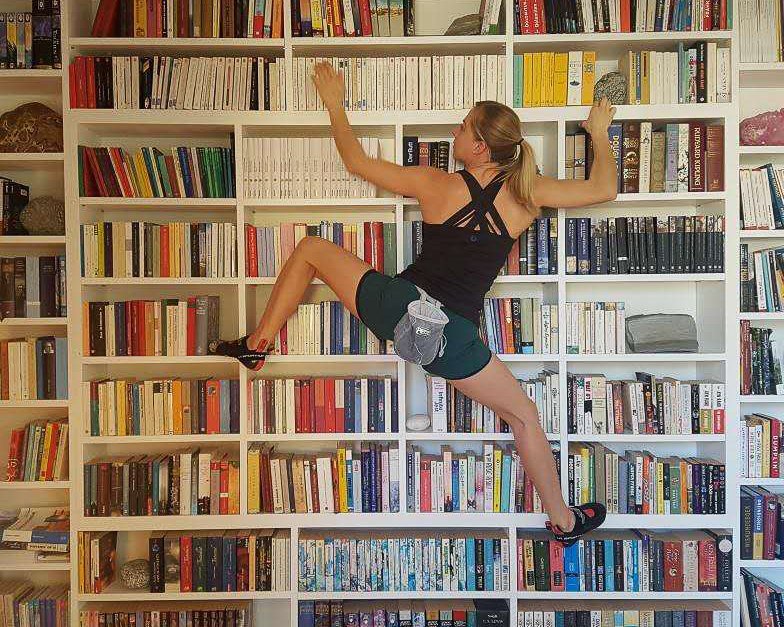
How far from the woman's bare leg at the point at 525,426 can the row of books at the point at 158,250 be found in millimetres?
1089

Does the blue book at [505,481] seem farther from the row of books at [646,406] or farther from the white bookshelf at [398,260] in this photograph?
the row of books at [646,406]

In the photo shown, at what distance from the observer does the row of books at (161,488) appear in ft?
8.49

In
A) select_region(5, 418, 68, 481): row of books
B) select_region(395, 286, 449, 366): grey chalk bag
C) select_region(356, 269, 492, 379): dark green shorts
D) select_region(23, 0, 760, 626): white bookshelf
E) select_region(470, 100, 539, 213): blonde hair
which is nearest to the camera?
select_region(395, 286, 449, 366): grey chalk bag

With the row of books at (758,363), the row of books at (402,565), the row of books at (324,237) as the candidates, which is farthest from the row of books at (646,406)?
the row of books at (324,237)

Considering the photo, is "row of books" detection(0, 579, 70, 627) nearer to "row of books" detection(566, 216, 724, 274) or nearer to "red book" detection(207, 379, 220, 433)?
"red book" detection(207, 379, 220, 433)

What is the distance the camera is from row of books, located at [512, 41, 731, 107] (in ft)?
8.30

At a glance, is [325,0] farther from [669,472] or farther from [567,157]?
[669,472]

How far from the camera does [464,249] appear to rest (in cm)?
231

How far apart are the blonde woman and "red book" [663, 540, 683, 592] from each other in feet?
1.24

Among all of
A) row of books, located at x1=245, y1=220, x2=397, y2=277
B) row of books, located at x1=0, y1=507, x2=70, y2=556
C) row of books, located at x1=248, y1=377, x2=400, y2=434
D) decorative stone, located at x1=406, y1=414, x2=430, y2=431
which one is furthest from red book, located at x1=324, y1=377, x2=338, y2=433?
row of books, located at x1=0, y1=507, x2=70, y2=556

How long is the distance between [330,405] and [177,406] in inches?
24.9

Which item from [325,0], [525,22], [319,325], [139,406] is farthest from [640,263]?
[139,406]

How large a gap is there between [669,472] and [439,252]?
52.1 inches

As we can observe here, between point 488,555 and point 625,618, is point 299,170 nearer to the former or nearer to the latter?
point 488,555
